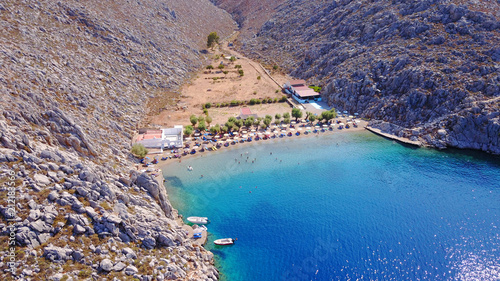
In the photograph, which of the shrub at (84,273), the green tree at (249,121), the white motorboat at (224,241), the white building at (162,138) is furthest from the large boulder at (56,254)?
the green tree at (249,121)

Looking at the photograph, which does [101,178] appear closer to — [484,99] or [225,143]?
[225,143]

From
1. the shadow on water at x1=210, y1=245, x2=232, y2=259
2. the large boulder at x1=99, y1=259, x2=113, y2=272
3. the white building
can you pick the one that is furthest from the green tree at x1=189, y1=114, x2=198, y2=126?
the large boulder at x1=99, y1=259, x2=113, y2=272

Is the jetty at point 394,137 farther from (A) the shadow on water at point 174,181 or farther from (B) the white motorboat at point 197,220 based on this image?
(B) the white motorboat at point 197,220

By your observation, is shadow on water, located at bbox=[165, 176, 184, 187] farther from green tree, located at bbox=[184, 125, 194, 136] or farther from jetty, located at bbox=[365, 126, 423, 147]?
jetty, located at bbox=[365, 126, 423, 147]

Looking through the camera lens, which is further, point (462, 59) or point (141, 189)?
point (462, 59)

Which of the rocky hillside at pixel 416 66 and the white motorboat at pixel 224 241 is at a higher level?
the rocky hillside at pixel 416 66

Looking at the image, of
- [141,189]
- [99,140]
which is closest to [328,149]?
[141,189]
